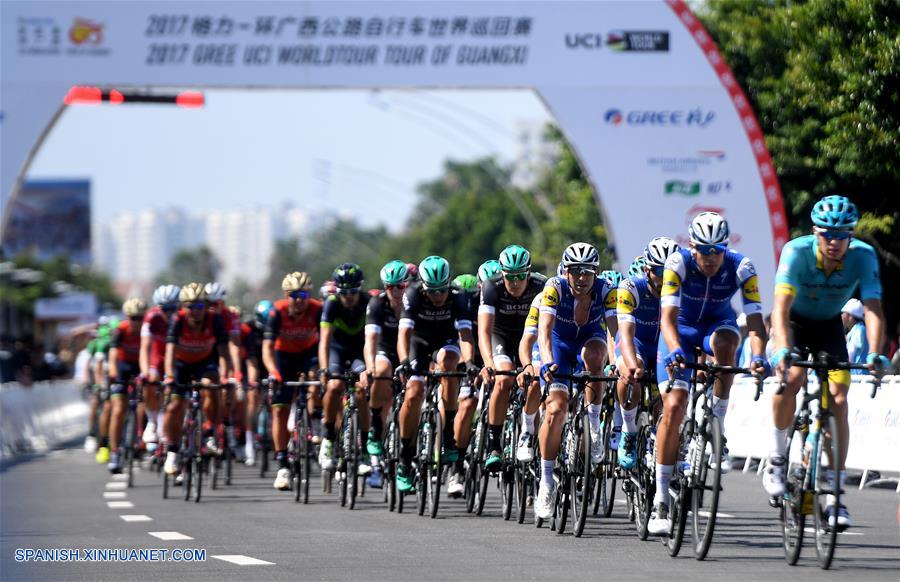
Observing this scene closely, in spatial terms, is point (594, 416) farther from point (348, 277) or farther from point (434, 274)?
point (348, 277)

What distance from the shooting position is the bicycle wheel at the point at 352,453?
15.6 meters

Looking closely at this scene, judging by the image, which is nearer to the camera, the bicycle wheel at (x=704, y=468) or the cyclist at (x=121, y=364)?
the bicycle wheel at (x=704, y=468)

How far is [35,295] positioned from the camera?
4685 inches

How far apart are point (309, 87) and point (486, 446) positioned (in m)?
14.0

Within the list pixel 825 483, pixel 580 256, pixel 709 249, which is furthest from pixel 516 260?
pixel 825 483

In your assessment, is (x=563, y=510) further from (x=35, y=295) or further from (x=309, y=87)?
(x=35, y=295)

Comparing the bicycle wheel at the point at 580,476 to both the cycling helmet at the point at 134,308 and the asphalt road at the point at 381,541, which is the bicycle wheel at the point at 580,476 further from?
the cycling helmet at the point at 134,308

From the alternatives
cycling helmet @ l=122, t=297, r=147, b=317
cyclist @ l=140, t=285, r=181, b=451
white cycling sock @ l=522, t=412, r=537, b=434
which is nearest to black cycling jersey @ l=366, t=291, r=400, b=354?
white cycling sock @ l=522, t=412, r=537, b=434

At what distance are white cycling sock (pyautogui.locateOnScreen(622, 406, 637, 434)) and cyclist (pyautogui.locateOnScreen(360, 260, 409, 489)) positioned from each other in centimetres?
291

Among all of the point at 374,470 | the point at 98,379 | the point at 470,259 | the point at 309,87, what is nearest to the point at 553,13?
the point at 309,87

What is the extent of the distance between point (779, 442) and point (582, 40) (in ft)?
58.2

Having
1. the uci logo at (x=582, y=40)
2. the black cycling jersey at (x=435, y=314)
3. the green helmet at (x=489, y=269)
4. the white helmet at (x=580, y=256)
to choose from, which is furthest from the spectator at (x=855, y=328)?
the uci logo at (x=582, y=40)

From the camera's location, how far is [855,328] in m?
19.5

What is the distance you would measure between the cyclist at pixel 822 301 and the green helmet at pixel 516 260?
3.28 metres
